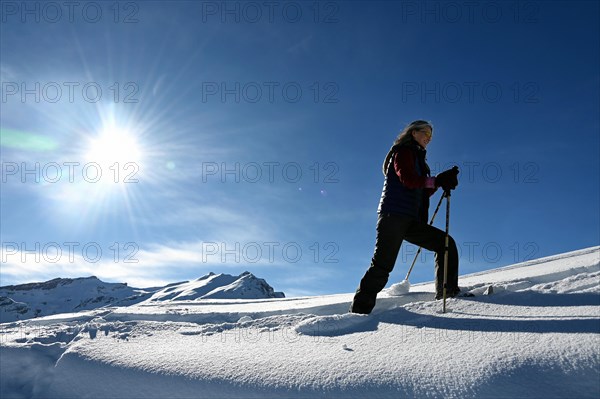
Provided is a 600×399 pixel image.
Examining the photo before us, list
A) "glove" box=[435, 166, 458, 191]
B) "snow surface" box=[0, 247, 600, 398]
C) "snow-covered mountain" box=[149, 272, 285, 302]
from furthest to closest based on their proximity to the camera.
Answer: "snow-covered mountain" box=[149, 272, 285, 302] < "glove" box=[435, 166, 458, 191] < "snow surface" box=[0, 247, 600, 398]

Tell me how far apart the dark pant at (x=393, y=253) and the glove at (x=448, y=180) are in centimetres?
49

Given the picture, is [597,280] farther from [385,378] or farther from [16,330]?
[16,330]

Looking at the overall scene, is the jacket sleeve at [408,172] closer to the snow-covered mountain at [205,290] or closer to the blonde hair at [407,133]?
the blonde hair at [407,133]

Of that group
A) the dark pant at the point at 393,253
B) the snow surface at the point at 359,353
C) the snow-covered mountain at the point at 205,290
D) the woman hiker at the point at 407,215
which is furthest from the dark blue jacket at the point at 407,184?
the snow-covered mountain at the point at 205,290

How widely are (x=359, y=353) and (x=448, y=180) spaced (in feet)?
6.85

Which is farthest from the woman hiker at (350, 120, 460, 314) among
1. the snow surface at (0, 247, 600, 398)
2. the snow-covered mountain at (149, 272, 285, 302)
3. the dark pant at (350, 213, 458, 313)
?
the snow-covered mountain at (149, 272, 285, 302)

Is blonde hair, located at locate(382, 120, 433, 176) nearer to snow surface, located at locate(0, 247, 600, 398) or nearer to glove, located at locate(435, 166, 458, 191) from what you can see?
glove, located at locate(435, 166, 458, 191)

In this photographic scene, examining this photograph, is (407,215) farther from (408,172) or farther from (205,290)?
(205,290)

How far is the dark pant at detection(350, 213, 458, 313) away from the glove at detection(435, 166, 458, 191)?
487mm

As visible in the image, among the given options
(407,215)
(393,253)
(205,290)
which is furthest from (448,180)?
(205,290)

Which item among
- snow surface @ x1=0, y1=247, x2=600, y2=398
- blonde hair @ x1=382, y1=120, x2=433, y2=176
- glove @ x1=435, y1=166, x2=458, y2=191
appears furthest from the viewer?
blonde hair @ x1=382, y1=120, x2=433, y2=176

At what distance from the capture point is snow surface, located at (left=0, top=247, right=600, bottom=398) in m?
2.36

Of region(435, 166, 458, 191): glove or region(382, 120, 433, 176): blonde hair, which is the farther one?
region(382, 120, 433, 176): blonde hair

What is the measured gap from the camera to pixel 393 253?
169 inches
